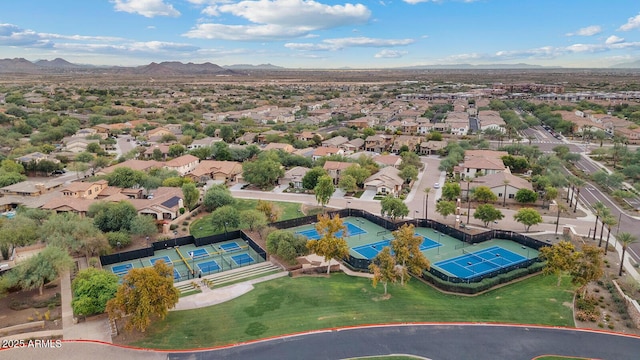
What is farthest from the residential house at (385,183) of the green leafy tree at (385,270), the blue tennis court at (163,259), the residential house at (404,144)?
the blue tennis court at (163,259)

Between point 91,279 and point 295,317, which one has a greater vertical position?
point 91,279

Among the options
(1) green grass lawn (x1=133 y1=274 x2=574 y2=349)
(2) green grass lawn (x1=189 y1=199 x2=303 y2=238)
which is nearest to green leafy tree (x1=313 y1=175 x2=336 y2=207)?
(2) green grass lawn (x1=189 y1=199 x2=303 y2=238)

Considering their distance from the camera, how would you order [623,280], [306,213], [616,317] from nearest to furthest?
1. [616,317]
2. [623,280]
3. [306,213]

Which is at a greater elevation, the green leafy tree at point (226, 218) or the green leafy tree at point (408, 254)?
the green leafy tree at point (408, 254)

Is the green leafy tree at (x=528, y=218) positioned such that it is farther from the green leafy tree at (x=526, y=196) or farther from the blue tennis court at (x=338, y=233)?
the blue tennis court at (x=338, y=233)

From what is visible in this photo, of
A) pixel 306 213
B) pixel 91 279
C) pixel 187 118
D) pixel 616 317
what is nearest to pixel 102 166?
pixel 306 213

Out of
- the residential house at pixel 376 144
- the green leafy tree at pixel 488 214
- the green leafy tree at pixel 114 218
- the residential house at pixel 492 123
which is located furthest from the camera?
the residential house at pixel 492 123

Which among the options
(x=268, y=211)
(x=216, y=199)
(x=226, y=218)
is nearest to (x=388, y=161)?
(x=268, y=211)

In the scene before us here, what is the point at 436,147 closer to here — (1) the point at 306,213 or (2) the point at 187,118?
(1) the point at 306,213
